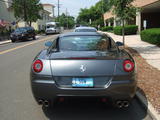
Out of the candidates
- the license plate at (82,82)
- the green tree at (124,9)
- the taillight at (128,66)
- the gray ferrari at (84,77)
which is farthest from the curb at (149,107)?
the green tree at (124,9)

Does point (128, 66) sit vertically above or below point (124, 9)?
below

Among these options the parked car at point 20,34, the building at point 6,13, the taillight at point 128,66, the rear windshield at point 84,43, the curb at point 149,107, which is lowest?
the curb at point 149,107

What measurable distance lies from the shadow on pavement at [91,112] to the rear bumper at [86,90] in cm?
26

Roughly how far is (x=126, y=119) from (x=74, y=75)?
1.23 meters

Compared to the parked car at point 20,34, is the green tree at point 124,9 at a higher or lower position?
higher

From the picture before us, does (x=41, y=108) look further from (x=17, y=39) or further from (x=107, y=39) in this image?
(x=17, y=39)

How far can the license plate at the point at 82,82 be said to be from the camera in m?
3.60

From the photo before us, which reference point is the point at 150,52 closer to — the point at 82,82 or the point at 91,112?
the point at 91,112

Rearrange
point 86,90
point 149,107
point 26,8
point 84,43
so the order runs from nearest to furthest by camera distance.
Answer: point 86,90 → point 149,107 → point 84,43 → point 26,8

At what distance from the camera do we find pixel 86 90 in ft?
11.7

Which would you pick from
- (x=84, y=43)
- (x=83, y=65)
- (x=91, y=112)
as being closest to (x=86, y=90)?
(x=83, y=65)

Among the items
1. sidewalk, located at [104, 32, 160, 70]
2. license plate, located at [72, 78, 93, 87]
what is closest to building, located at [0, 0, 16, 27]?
sidewalk, located at [104, 32, 160, 70]

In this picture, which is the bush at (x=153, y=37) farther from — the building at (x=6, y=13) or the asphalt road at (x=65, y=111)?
the building at (x=6, y=13)

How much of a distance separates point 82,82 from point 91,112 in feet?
2.77
